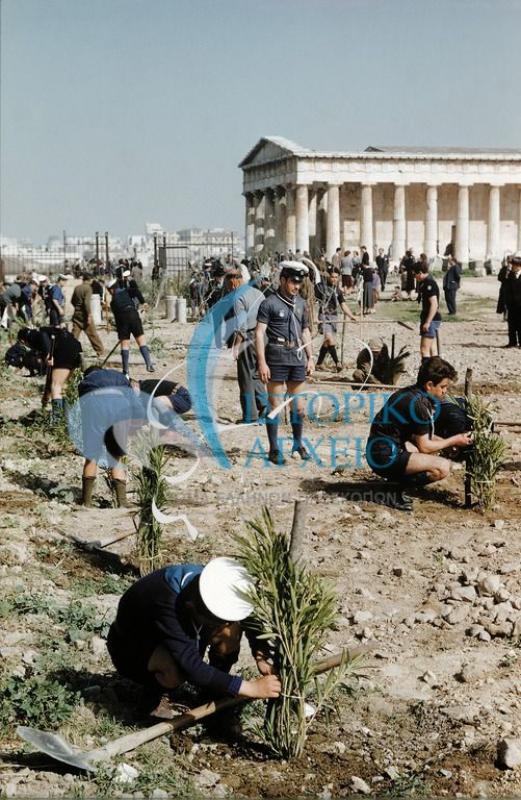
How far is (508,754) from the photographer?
4.79 m

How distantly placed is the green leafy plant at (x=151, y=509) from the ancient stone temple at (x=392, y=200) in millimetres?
49567

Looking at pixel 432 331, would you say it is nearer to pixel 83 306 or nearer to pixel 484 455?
pixel 484 455

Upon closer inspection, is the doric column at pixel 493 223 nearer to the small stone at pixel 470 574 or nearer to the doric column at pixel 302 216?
the doric column at pixel 302 216

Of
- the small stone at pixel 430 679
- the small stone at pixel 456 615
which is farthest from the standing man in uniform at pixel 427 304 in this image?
the small stone at pixel 430 679

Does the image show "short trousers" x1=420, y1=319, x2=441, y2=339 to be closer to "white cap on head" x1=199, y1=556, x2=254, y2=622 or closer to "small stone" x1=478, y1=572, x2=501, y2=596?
"small stone" x1=478, y1=572, x2=501, y2=596

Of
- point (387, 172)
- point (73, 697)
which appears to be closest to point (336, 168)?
point (387, 172)

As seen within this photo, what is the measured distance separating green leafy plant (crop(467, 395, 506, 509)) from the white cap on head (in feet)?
12.7

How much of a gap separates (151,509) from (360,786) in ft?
9.76

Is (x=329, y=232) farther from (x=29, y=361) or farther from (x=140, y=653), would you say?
(x=140, y=653)

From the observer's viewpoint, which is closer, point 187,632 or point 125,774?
point 125,774

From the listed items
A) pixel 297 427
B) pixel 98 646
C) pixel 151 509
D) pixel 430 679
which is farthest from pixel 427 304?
pixel 98 646

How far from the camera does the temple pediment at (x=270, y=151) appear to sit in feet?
200

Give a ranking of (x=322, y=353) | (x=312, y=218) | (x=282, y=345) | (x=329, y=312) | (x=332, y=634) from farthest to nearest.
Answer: (x=312, y=218)
(x=329, y=312)
(x=322, y=353)
(x=282, y=345)
(x=332, y=634)

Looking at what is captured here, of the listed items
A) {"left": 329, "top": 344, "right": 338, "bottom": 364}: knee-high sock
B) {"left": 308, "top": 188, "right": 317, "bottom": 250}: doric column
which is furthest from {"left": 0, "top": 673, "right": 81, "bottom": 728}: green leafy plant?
{"left": 308, "top": 188, "right": 317, "bottom": 250}: doric column
